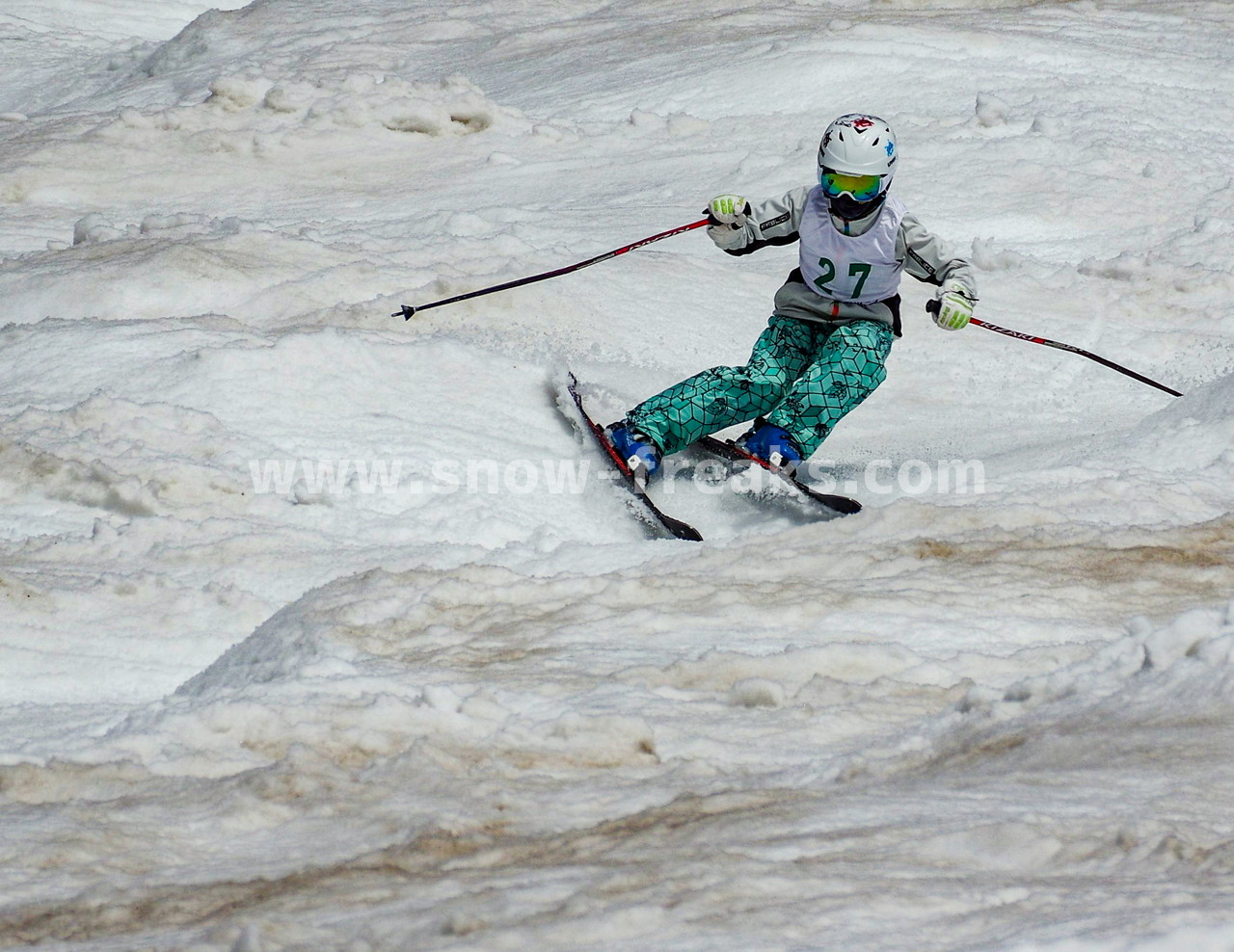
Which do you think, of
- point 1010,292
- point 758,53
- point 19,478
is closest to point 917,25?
point 758,53

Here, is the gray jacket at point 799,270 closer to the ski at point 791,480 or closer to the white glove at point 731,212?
the white glove at point 731,212

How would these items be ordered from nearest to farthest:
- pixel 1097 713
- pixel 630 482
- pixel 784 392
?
pixel 1097 713 < pixel 630 482 < pixel 784 392

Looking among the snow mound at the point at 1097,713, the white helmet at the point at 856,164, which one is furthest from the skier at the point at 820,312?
the snow mound at the point at 1097,713

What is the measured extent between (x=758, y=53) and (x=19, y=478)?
733cm

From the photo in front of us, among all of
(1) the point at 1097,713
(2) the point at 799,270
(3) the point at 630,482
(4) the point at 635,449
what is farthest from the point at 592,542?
(1) the point at 1097,713

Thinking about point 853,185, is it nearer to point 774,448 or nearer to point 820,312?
point 820,312

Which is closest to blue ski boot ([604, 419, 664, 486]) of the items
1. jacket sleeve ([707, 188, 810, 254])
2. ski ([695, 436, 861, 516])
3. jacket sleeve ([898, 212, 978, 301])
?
ski ([695, 436, 861, 516])

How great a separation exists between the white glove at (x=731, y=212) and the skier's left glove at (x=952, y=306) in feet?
3.02

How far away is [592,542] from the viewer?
499 cm

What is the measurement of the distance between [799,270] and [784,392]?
536 mm

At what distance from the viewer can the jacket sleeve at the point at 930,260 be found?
5.64 m

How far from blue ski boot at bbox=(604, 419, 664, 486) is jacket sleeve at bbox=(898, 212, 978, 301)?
131cm

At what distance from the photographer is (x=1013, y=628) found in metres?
3.64

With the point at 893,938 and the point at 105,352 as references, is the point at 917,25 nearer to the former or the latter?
the point at 105,352
